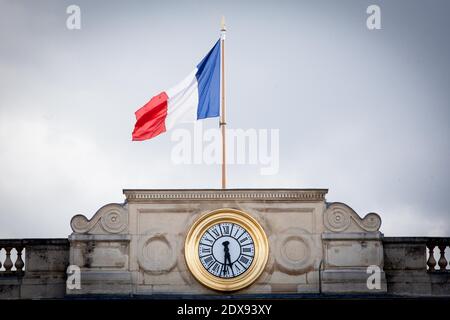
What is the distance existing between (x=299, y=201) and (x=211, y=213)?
1850 millimetres

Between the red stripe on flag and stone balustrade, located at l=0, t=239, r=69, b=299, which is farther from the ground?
the red stripe on flag

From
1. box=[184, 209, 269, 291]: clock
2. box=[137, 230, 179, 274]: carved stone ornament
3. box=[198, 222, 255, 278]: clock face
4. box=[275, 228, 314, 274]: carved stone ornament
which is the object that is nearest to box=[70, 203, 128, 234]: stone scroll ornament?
box=[137, 230, 179, 274]: carved stone ornament

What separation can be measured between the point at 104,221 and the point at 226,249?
2.59m

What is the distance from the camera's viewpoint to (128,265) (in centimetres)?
2531

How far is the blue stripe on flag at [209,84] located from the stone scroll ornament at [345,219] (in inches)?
136

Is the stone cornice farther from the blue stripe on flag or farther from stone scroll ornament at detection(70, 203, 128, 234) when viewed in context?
the blue stripe on flag

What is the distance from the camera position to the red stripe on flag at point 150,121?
88.2ft

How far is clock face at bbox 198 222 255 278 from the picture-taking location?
2516 centimetres

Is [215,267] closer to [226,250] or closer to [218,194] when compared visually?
[226,250]

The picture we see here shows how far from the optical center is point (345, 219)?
2553cm
